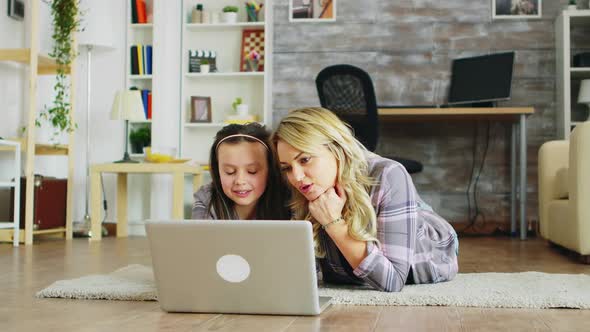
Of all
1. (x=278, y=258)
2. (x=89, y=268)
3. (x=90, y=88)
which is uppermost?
(x=90, y=88)

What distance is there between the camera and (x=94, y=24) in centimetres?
486

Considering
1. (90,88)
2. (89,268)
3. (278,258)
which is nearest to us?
(278,258)

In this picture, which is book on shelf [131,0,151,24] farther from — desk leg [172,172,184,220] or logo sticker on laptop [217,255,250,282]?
logo sticker on laptop [217,255,250,282]

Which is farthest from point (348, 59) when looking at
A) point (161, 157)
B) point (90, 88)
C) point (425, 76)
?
point (90, 88)

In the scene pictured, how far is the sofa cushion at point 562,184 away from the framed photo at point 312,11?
6.88 ft

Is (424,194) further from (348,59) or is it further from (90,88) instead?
(90,88)

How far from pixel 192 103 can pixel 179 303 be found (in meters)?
3.58

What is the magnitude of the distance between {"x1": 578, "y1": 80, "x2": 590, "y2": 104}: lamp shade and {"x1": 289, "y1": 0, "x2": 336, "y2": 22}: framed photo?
1687 millimetres

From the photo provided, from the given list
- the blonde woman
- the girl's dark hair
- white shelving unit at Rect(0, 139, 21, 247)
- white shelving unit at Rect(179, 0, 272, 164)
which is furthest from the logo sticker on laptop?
white shelving unit at Rect(179, 0, 272, 164)

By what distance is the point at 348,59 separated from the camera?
5.04 m

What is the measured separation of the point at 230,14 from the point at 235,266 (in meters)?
3.72

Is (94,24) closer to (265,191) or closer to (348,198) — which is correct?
(265,191)

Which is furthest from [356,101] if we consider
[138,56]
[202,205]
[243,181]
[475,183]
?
[243,181]

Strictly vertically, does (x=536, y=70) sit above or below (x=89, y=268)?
above
